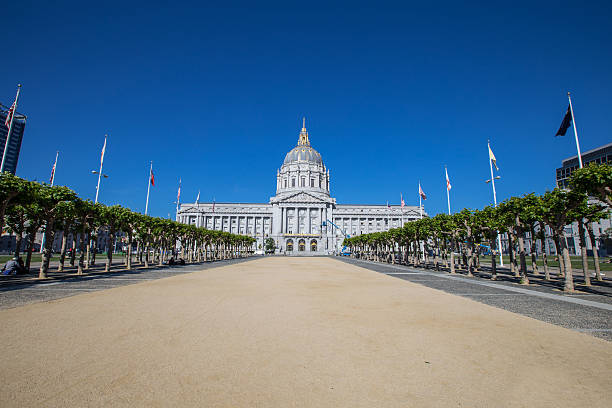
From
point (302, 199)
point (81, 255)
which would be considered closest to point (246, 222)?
point (302, 199)

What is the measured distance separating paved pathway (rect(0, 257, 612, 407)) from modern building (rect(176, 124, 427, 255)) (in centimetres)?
10650

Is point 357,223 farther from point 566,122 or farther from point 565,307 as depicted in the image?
point 565,307

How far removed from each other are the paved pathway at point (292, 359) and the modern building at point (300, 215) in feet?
349

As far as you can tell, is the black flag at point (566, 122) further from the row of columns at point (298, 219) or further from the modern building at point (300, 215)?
the row of columns at point (298, 219)

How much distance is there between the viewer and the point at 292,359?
232 inches

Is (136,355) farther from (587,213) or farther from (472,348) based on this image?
(587,213)

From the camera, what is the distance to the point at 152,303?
11.5 m

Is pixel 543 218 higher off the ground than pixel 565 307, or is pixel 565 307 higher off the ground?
pixel 543 218

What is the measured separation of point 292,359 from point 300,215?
388ft

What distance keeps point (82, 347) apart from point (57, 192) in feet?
63.8

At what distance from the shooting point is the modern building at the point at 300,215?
119 m

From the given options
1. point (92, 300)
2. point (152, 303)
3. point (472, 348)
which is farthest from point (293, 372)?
point (92, 300)

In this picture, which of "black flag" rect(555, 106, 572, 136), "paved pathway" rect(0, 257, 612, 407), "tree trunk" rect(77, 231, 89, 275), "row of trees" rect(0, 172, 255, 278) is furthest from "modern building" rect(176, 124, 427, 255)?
"paved pathway" rect(0, 257, 612, 407)

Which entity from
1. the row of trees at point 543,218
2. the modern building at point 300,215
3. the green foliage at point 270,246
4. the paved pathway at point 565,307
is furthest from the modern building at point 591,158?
the green foliage at point 270,246
